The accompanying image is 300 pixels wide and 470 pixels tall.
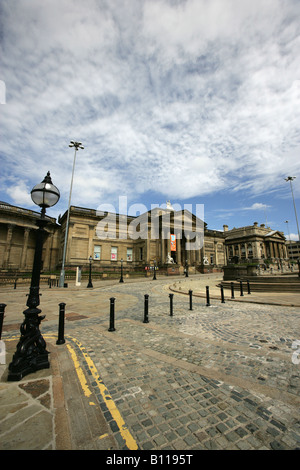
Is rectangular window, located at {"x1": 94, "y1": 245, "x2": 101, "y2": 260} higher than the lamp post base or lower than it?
higher

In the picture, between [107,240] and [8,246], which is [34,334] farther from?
[107,240]

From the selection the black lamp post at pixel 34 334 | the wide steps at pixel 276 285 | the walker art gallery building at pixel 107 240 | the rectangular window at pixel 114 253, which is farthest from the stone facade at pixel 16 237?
the black lamp post at pixel 34 334

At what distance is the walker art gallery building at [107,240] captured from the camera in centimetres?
3459

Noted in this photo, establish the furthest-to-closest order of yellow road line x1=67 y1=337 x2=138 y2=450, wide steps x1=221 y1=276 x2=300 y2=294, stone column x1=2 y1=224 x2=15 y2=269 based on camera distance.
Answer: stone column x1=2 y1=224 x2=15 y2=269 → wide steps x1=221 y1=276 x2=300 y2=294 → yellow road line x1=67 y1=337 x2=138 y2=450

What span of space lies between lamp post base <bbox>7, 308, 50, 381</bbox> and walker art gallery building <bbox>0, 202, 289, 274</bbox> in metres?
29.1

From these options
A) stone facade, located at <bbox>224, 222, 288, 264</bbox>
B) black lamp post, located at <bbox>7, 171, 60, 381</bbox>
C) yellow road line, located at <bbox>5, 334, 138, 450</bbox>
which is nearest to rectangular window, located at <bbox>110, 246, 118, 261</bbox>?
yellow road line, located at <bbox>5, 334, 138, 450</bbox>

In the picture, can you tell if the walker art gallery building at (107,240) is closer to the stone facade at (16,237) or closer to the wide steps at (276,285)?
the stone facade at (16,237)

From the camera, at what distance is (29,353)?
11.8ft

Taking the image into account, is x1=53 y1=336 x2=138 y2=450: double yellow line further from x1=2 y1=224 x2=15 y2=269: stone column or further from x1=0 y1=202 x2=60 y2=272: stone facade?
x1=2 y1=224 x2=15 y2=269: stone column

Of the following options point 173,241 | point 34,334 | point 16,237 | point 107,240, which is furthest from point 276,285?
point 16,237

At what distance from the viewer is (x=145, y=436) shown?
2.23 metres

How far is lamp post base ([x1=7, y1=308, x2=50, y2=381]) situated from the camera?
3.34m

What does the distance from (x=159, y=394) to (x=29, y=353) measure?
2455 millimetres
